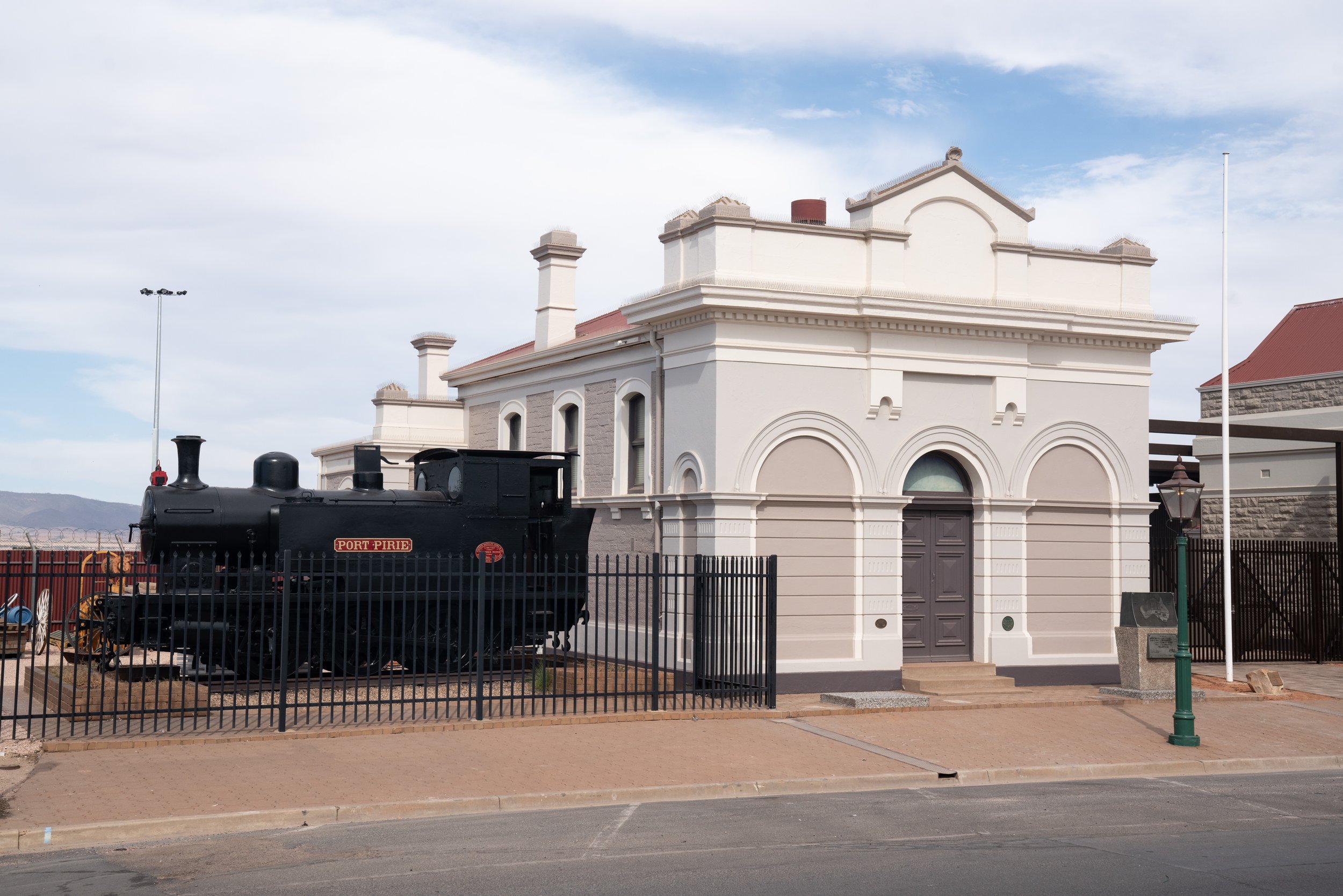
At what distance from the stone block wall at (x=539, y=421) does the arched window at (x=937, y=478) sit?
284 inches

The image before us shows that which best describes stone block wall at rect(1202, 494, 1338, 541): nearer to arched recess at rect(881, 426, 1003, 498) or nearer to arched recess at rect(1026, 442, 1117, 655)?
arched recess at rect(1026, 442, 1117, 655)

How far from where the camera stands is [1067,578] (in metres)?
18.9

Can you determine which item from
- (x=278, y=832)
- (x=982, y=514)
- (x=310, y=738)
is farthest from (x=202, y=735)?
Result: (x=982, y=514)

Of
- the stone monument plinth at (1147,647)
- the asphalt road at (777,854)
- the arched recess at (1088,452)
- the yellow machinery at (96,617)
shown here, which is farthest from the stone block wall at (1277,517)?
the yellow machinery at (96,617)

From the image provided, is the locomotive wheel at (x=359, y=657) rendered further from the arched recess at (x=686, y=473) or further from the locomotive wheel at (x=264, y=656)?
the arched recess at (x=686, y=473)

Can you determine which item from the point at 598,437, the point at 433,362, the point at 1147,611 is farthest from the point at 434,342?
the point at 1147,611

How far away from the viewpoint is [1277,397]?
27.8 m

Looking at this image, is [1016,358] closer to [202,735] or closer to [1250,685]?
[1250,685]

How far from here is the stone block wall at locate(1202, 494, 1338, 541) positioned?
26.3 meters

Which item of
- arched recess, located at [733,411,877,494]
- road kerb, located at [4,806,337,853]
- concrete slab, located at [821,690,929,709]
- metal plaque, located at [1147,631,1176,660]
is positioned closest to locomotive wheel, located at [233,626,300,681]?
arched recess, located at [733,411,877,494]

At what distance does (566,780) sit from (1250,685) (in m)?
11.9

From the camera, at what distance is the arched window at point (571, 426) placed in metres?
22.2

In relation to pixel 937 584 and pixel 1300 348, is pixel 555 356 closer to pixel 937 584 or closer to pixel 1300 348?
pixel 937 584

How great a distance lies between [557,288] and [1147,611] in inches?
478
